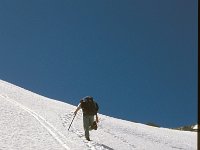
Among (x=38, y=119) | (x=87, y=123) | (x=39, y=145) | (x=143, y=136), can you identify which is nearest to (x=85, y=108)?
(x=87, y=123)

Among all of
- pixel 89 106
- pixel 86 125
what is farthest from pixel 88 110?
pixel 86 125

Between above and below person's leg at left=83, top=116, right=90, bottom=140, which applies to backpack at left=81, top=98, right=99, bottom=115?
above

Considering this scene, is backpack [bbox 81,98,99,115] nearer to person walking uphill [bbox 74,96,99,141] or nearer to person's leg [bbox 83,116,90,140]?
person walking uphill [bbox 74,96,99,141]

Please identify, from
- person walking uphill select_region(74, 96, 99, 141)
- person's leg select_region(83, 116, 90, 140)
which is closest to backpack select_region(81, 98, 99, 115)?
person walking uphill select_region(74, 96, 99, 141)

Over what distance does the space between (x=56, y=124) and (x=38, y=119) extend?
1.07m

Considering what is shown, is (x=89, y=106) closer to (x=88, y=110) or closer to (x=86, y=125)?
(x=88, y=110)

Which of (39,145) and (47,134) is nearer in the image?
(39,145)

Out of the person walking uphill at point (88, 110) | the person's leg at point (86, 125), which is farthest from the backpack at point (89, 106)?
the person's leg at point (86, 125)

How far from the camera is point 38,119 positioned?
25359mm

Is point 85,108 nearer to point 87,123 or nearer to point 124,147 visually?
point 87,123

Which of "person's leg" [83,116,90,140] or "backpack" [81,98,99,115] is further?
"person's leg" [83,116,90,140]

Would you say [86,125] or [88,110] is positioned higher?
[88,110]

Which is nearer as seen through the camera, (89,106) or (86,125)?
(89,106)

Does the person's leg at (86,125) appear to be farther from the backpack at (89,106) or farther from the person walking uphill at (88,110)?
the backpack at (89,106)
